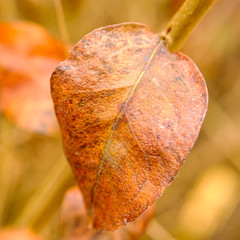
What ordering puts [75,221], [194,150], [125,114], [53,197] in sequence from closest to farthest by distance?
[125,114] → [75,221] → [53,197] → [194,150]

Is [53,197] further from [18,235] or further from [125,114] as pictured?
[125,114]

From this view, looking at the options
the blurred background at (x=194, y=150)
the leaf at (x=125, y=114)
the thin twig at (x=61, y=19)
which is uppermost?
the leaf at (x=125, y=114)

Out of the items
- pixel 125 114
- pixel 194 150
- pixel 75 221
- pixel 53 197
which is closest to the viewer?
pixel 125 114

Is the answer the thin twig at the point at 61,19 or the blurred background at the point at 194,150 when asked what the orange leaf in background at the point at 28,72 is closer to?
the thin twig at the point at 61,19

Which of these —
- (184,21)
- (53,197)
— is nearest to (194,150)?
(53,197)

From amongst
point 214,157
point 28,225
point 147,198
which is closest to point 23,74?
point 28,225

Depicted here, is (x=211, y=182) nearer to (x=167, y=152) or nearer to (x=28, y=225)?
(x=28, y=225)

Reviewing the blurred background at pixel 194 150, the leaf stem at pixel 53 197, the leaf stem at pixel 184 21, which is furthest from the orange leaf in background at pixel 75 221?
the leaf stem at pixel 184 21
